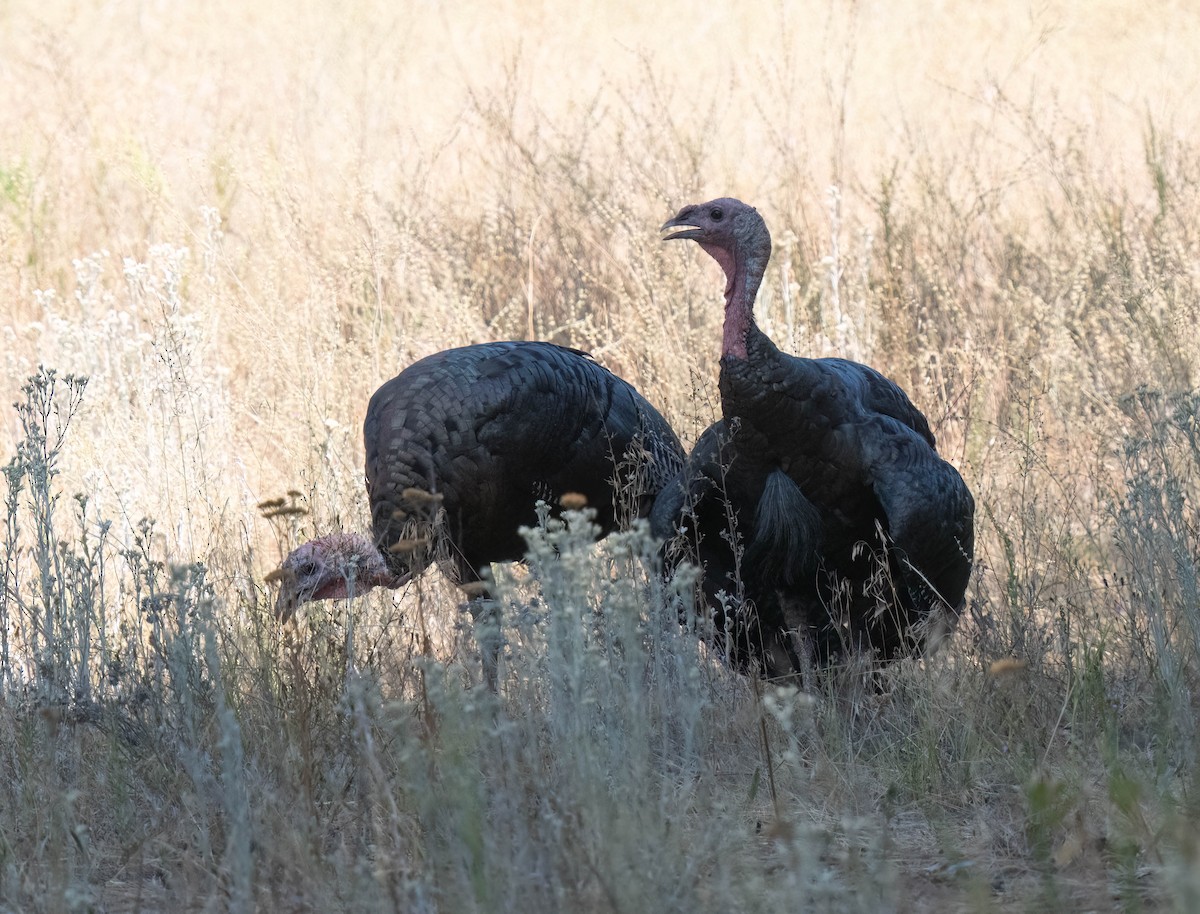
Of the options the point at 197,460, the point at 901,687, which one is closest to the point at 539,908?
the point at 901,687

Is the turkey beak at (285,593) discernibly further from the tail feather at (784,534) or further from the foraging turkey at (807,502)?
the tail feather at (784,534)

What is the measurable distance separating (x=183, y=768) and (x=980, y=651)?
6.81 ft

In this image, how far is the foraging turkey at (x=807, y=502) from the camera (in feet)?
13.6

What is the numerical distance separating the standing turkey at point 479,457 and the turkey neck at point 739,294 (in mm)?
443

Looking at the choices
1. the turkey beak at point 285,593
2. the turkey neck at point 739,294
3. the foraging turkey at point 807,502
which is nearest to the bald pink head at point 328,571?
the turkey beak at point 285,593

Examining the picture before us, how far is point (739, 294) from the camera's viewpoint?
4.23m

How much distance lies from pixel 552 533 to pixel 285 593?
1.41 m

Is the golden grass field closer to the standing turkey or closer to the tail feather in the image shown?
the standing turkey

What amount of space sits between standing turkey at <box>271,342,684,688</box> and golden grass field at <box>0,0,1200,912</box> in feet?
0.70

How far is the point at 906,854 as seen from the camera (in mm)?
3170

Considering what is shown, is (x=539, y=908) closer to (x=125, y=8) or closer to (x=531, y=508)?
(x=531, y=508)

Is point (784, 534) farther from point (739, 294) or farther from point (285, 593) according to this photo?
point (285, 593)

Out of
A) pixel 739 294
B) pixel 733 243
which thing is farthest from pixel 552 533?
pixel 733 243

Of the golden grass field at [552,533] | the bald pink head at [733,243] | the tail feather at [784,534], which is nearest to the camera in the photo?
the golden grass field at [552,533]
